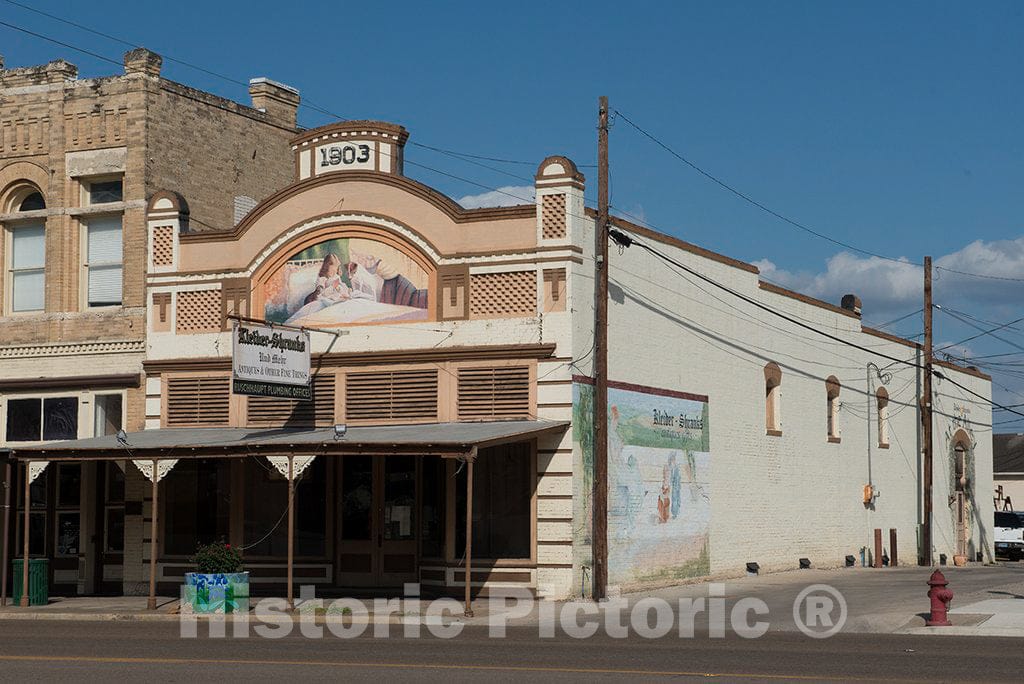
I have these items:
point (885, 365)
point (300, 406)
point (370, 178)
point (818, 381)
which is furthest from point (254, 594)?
point (885, 365)

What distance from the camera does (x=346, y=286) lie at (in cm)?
2777

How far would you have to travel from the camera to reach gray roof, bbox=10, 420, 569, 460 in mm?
23469

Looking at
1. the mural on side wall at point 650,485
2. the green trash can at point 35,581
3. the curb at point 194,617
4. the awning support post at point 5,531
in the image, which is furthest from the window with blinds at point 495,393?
the awning support post at point 5,531

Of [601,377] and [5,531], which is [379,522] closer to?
[601,377]

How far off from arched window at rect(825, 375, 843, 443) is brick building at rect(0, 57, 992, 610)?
20.0ft

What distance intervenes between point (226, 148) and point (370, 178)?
581 centimetres

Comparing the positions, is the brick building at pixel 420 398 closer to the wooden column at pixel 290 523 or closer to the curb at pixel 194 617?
the wooden column at pixel 290 523

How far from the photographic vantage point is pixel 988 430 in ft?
169

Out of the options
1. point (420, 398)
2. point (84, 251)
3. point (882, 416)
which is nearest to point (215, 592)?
point (420, 398)

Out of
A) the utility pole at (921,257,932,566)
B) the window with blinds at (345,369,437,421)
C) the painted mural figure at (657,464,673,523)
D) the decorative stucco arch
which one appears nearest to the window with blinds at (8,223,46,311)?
the decorative stucco arch

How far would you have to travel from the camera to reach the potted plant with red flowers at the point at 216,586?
24016mm

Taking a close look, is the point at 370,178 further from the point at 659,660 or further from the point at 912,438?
the point at 912,438

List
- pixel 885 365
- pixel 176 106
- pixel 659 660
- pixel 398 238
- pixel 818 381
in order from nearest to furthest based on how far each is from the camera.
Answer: pixel 659 660, pixel 398 238, pixel 176 106, pixel 818 381, pixel 885 365

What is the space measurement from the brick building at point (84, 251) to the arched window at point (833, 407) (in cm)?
1604
